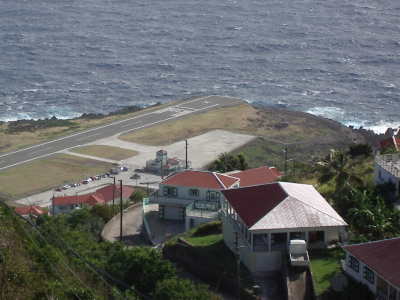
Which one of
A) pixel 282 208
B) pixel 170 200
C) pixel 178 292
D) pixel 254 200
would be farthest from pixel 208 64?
pixel 178 292

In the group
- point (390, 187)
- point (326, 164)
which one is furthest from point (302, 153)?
point (390, 187)

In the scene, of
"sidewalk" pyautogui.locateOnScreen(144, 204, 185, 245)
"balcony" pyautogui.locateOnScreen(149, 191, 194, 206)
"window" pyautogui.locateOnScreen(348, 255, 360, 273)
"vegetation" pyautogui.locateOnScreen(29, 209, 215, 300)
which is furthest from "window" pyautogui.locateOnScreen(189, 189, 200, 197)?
"window" pyautogui.locateOnScreen(348, 255, 360, 273)

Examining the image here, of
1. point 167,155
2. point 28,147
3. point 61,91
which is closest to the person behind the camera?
point 167,155

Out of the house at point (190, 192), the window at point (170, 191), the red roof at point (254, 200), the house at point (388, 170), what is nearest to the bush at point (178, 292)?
the red roof at point (254, 200)

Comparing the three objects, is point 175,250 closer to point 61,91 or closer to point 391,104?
point 391,104

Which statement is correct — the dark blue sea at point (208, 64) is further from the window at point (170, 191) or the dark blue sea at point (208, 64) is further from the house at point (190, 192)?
the window at point (170, 191)

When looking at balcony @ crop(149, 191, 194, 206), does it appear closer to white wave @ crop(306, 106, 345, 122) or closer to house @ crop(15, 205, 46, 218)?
house @ crop(15, 205, 46, 218)
